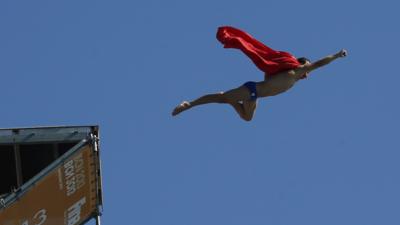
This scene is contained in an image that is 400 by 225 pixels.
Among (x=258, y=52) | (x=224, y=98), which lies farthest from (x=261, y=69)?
(x=224, y=98)

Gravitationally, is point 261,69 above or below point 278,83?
above

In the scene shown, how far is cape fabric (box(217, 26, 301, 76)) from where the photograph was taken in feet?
93.4

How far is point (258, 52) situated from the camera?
28609mm

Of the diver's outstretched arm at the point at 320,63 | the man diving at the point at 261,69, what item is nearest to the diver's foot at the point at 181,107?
the man diving at the point at 261,69

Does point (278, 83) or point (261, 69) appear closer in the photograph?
point (278, 83)

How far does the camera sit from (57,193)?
116 feet

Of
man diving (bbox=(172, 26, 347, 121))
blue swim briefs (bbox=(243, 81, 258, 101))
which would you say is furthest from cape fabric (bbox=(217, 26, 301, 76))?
blue swim briefs (bbox=(243, 81, 258, 101))

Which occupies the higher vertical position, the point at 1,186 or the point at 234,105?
the point at 1,186

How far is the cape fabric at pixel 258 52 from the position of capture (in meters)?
28.5

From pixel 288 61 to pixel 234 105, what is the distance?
4.15 feet

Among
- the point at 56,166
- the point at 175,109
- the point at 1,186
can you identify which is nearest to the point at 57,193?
the point at 56,166

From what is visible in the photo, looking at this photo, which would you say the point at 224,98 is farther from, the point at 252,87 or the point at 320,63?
the point at 320,63

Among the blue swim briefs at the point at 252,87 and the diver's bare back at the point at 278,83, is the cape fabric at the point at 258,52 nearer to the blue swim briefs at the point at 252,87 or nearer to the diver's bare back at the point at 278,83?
the diver's bare back at the point at 278,83

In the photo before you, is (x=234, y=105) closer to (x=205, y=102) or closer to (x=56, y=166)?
(x=205, y=102)
